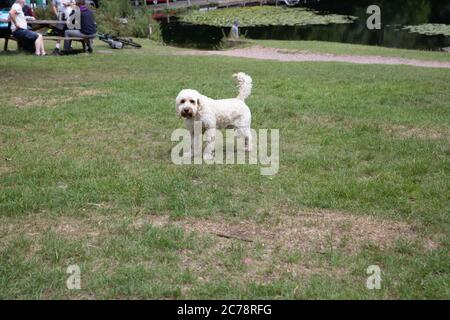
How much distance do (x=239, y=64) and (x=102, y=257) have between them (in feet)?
40.2

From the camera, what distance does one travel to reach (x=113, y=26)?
2681 centimetres

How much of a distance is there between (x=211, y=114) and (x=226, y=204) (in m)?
1.63

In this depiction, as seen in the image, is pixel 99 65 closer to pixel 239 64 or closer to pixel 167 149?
pixel 239 64

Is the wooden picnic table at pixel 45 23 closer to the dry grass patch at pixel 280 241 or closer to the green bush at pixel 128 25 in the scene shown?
the green bush at pixel 128 25

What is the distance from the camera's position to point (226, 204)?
4.94m

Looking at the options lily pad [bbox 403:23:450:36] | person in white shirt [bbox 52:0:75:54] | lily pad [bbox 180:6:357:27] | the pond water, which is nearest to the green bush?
the pond water

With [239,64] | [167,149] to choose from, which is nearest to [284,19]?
[239,64]

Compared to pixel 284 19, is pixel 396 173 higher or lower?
lower

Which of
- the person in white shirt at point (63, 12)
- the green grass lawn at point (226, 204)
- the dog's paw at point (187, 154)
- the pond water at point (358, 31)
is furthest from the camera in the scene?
the pond water at point (358, 31)

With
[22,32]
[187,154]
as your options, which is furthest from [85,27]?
[187,154]

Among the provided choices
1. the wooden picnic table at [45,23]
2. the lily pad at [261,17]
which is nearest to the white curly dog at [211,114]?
the wooden picnic table at [45,23]

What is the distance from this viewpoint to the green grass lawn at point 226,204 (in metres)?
3.68

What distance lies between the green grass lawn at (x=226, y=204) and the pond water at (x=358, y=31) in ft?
62.3

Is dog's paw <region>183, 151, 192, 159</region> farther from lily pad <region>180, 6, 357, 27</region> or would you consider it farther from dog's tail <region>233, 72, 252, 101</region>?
lily pad <region>180, 6, 357, 27</region>
